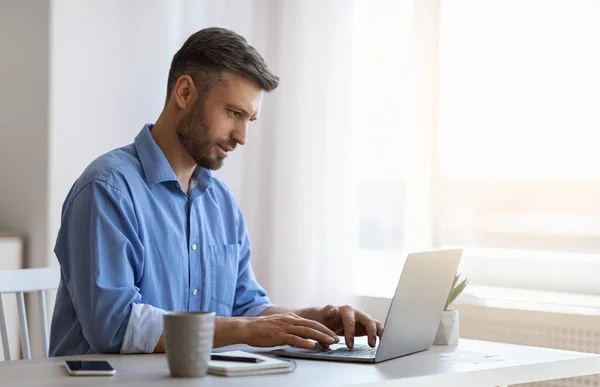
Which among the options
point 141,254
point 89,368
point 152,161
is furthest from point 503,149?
point 89,368

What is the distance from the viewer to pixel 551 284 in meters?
2.93

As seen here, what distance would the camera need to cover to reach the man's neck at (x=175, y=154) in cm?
207

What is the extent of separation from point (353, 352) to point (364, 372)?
0.21 meters

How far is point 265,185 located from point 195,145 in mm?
1329

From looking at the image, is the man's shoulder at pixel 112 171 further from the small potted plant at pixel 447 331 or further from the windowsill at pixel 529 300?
the windowsill at pixel 529 300

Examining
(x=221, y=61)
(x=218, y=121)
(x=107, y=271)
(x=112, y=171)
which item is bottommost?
(x=107, y=271)

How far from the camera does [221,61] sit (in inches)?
80.6

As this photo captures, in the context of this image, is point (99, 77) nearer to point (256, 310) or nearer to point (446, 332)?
point (256, 310)

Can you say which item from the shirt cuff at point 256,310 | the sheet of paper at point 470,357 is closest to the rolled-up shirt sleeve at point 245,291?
the shirt cuff at point 256,310

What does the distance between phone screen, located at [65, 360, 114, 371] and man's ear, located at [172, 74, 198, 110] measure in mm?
761

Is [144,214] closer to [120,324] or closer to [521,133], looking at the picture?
[120,324]

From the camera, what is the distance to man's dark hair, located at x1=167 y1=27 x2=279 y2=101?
205 cm

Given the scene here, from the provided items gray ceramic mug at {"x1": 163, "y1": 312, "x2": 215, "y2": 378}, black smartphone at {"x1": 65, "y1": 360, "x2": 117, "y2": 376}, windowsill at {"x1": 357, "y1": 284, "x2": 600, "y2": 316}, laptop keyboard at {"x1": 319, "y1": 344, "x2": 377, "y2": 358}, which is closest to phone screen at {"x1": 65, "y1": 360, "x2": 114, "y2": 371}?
black smartphone at {"x1": 65, "y1": 360, "x2": 117, "y2": 376}

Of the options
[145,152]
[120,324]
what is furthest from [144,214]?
[120,324]
